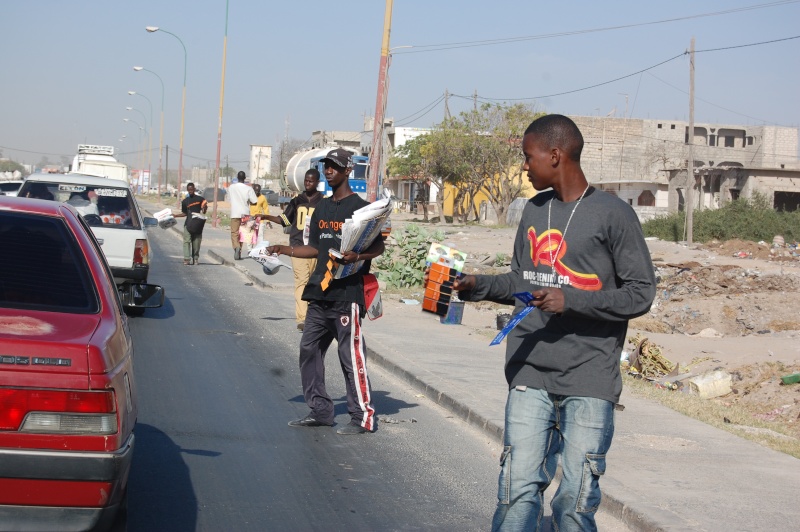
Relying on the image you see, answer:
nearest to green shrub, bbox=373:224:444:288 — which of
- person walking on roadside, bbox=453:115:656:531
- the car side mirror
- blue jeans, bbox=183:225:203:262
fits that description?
blue jeans, bbox=183:225:203:262

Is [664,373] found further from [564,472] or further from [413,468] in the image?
[564,472]

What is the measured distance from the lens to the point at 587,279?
382 cm

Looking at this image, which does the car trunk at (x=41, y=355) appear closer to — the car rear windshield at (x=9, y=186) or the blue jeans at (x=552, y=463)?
the blue jeans at (x=552, y=463)

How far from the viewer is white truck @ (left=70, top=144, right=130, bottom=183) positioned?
36.5 metres

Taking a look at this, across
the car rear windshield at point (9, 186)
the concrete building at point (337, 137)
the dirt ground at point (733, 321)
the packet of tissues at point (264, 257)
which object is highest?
the concrete building at point (337, 137)

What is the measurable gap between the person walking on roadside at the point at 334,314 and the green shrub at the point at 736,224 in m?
35.0

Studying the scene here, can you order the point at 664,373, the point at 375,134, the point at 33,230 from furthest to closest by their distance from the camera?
the point at 375,134, the point at 664,373, the point at 33,230

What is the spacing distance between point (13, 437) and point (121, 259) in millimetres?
10261

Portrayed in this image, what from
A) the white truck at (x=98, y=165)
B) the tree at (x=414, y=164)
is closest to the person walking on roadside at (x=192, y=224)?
the white truck at (x=98, y=165)

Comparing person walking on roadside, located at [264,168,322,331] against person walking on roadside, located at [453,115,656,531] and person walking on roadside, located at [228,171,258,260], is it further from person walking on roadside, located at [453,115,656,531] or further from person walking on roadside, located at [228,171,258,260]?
person walking on roadside, located at [228,171,258,260]

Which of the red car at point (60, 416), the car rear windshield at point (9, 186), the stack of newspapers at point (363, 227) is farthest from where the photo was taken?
the car rear windshield at point (9, 186)

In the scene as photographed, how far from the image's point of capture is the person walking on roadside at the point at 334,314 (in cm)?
702

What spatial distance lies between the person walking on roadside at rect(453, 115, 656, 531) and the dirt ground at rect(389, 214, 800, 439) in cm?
636

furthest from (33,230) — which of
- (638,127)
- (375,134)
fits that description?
(638,127)
